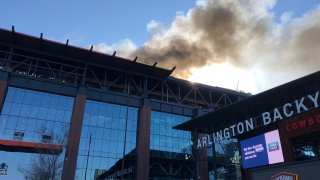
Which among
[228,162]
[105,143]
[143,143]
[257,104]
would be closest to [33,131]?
[105,143]

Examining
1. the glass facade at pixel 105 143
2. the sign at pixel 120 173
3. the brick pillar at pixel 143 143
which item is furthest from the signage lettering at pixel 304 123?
the sign at pixel 120 173

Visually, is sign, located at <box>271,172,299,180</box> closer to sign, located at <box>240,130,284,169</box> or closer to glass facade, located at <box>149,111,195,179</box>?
sign, located at <box>240,130,284,169</box>

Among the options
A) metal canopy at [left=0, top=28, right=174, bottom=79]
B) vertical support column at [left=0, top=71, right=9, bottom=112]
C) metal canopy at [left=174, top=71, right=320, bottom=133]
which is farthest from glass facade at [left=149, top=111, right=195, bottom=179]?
vertical support column at [left=0, top=71, right=9, bottom=112]

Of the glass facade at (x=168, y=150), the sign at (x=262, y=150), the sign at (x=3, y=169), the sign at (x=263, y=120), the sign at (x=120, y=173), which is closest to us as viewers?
the sign at (x=263, y=120)

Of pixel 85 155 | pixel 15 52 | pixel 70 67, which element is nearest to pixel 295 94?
pixel 85 155

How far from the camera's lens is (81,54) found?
49531 mm

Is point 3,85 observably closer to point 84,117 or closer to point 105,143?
point 84,117

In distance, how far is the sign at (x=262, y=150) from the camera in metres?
33.2

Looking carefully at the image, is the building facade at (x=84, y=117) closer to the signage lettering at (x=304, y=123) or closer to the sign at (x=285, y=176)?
the signage lettering at (x=304, y=123)

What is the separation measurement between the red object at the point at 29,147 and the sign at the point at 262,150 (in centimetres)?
2464

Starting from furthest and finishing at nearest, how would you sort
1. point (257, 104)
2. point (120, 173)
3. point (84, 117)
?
point (120, 173) < point (84, 117) < point (257, 104)

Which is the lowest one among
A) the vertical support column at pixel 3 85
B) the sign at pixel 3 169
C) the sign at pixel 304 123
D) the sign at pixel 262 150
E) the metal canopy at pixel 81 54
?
the sign at pixel 3 169

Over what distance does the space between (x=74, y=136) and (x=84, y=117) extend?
391 centimetres

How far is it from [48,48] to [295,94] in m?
36.0
